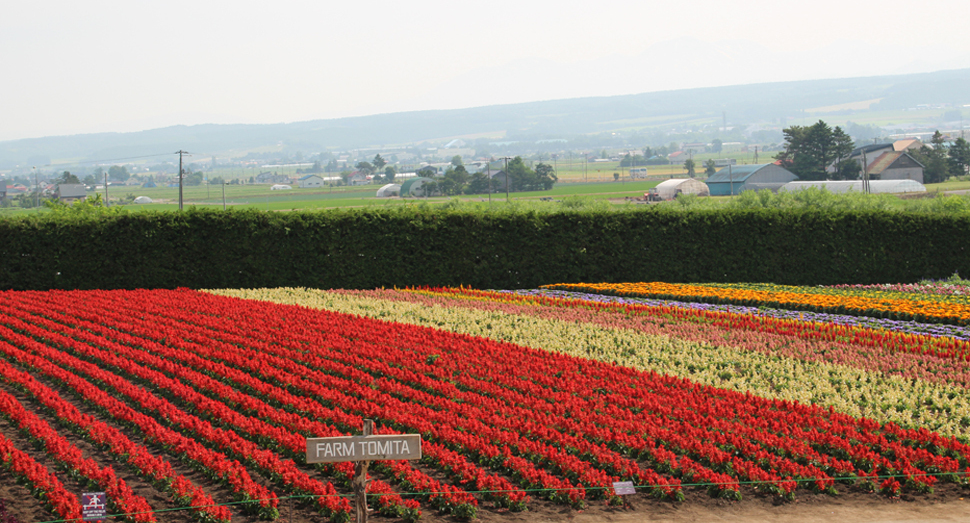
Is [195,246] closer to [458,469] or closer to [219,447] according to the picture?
[219,447]

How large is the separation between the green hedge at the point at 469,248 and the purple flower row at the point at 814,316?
2.83 metres

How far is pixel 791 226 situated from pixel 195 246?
1814cm

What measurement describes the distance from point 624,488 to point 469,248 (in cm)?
1644

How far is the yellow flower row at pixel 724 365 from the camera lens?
10.2 m

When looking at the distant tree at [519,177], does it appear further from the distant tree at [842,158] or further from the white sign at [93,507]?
the white sign at [93,507]

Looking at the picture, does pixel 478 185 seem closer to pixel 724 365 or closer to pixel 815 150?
pixel 815 150

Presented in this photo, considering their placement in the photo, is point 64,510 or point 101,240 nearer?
point 64,510

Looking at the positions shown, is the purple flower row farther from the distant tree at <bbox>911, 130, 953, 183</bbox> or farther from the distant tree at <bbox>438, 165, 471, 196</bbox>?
the distant tree at <bbox>911, 130, 953, 183</bbox>

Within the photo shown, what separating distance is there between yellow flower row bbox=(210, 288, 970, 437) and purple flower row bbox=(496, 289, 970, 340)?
4124mm

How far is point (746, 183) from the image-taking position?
12838 cm

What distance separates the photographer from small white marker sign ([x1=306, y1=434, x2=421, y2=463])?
5805 mm

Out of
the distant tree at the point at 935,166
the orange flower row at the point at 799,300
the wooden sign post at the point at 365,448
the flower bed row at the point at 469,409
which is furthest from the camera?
the distant tree at the point at 935,166

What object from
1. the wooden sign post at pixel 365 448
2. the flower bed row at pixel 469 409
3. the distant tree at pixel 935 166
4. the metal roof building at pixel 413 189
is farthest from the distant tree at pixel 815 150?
the wooden sign post at pixel 365 448

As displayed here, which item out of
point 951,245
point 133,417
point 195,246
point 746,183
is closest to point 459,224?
point 195,246
